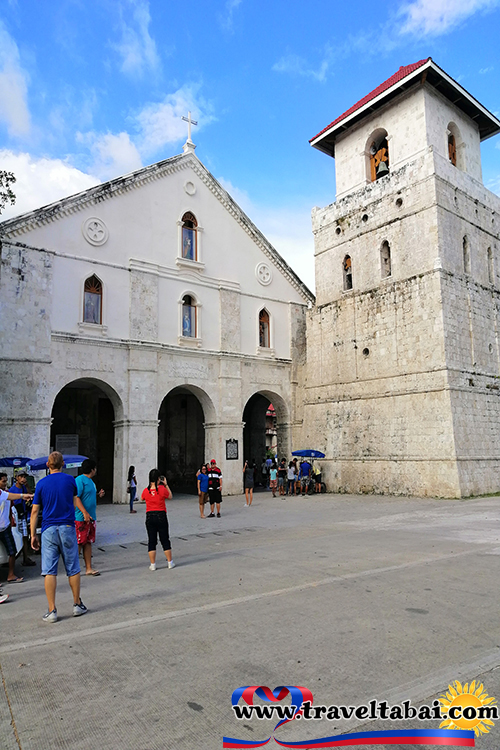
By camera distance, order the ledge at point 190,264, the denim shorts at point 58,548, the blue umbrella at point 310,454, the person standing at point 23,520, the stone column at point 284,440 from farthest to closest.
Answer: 1. the stone column at point 284,440
2. the blue umbrella at point 310,454
3. the ledge at point 190,264
4. the person standing at point 23,520
5. the denim shorts at point 58,548

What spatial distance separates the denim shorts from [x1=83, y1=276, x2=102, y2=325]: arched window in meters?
15.1

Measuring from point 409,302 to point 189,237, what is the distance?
1014 centimetres

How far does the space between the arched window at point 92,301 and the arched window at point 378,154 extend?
1397 cm

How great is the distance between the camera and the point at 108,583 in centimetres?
783

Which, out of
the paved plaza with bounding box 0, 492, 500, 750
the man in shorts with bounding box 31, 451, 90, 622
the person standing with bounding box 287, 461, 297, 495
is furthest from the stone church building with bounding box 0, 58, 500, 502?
the man in shorts with bounding box 31, 451, 90, 622

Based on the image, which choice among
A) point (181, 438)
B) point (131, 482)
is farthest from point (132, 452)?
point (181, 438)

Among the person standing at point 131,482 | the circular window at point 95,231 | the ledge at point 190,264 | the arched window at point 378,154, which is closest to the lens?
the person standing at point 131,482

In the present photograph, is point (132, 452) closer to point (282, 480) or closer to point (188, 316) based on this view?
point (188, 316)

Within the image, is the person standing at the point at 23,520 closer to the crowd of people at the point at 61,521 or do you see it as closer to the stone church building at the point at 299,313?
the crowd of people at the point at 61,521

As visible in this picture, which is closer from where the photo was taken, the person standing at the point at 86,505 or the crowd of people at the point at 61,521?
the crowd of people at the point at 61,521

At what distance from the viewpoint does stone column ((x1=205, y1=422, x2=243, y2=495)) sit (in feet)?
76.3

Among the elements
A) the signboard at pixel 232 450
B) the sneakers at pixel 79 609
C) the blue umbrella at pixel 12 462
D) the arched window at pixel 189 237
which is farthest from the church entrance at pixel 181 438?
the sneakers at pixel 79 609

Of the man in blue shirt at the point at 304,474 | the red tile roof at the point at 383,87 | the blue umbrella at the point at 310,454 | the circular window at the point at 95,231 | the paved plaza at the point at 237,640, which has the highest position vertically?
the red tile roof at the point at 383,87

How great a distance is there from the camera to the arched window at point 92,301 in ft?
66.6
